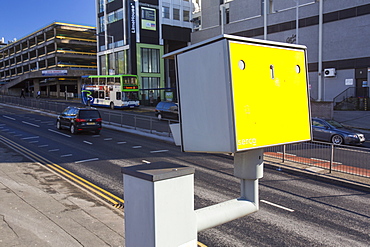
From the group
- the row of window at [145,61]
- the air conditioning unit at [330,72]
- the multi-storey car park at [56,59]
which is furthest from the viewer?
the multi-storey car park at [56,59]

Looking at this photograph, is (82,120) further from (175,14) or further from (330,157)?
(175,14)

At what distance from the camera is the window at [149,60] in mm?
58562

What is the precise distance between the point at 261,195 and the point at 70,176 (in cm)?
682

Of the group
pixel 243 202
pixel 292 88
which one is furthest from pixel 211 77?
pixel 243 202

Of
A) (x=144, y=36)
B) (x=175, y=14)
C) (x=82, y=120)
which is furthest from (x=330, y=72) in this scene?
(x=175, y=14)

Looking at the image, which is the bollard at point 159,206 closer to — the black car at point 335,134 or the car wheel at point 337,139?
the black car at point 335,134

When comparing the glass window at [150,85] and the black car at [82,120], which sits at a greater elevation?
the glass window at [150,85]

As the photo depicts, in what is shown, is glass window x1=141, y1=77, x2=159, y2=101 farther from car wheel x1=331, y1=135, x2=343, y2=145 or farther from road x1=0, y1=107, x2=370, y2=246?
car wheel x1=331, y1=135, x2=343, y2=145

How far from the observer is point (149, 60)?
195ft

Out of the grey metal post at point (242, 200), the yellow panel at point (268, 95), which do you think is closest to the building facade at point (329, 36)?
the yellow panel at point (268, 95)

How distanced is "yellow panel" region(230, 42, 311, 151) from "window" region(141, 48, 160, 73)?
57.3 m

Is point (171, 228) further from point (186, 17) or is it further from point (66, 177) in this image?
point (186, 17)

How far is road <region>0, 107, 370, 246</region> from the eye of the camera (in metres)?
7.48

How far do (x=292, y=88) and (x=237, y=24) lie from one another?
5013cm
